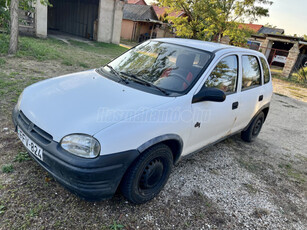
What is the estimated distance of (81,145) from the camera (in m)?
1.99

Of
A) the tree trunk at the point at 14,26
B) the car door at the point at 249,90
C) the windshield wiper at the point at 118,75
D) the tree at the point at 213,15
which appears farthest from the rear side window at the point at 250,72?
the tree at the point at 213,15

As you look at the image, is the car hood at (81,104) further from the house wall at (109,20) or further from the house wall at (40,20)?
the house wall at (109,20)

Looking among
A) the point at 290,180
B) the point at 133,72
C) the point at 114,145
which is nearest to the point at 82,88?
the point at 133,72

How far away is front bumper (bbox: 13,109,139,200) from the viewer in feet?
6.42

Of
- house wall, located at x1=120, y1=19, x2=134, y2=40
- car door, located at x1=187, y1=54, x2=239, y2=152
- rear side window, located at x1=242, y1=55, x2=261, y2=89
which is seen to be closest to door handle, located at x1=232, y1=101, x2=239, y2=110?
car door, located at x1=187, y1=54, x2=239, y2=152

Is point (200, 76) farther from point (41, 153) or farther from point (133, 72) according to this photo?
point (41, 153)

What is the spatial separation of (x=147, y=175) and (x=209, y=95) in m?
1.16

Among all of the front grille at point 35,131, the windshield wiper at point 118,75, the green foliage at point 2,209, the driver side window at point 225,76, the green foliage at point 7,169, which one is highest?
the driver side window at point 225,76

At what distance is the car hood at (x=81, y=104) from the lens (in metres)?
2.10

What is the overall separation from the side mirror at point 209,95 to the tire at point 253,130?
6.93 ft

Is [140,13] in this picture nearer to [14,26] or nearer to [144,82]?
[14,26]

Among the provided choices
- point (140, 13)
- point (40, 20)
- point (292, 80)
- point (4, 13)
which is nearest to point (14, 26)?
point (4, 13)

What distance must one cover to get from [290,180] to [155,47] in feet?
9.87

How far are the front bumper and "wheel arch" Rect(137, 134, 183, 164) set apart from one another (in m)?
0.11
